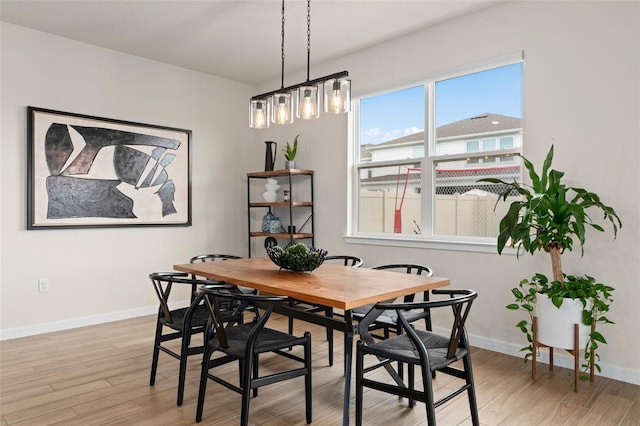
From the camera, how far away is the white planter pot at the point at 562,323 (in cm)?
281

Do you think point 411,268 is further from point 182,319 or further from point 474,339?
point 182,319

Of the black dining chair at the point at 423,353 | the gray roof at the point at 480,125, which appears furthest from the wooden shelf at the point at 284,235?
the black dining chair at the point at 423,353

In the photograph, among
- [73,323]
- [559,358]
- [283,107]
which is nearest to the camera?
[283,107]

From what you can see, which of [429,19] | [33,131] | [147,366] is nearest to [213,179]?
[33,131]

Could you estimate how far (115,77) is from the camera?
4496mm

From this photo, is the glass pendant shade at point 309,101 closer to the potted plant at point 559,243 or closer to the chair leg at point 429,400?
the potted plant at point 559,243

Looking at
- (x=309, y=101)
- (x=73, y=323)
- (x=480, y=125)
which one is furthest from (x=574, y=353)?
(x=73, y=323)

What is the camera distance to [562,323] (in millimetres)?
2828

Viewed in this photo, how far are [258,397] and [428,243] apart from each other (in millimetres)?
1991

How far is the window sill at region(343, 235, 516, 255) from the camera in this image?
3555 mm

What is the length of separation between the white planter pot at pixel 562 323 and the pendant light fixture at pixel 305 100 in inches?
71.7

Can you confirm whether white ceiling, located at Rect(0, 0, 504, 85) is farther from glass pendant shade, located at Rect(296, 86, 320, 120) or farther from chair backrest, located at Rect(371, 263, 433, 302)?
chair backrest, located at Rect(371, 263, 433, 302)

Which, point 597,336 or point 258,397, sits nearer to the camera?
point 258,397

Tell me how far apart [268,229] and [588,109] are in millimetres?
3300
